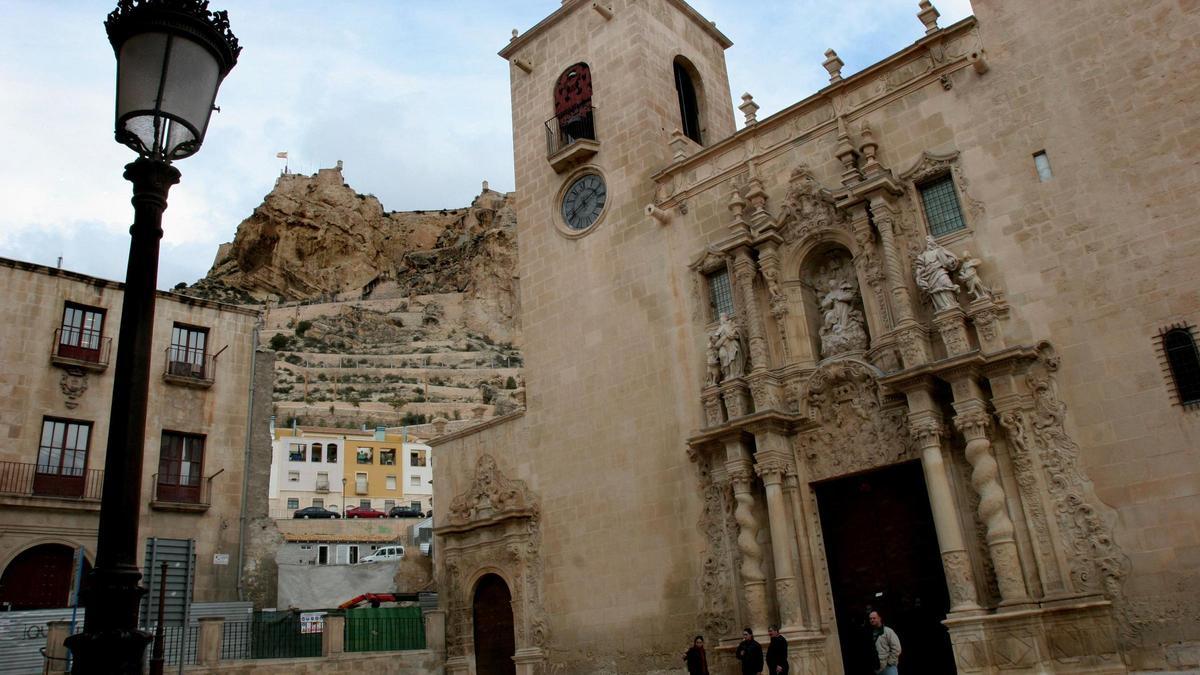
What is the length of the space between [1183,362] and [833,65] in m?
7.97

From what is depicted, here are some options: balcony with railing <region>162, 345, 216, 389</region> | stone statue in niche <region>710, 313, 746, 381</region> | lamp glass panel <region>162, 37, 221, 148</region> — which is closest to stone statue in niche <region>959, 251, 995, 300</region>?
stone statue in niche <region>710, 313, 746, 381</region>

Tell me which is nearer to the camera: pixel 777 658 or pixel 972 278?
pixel 777 658

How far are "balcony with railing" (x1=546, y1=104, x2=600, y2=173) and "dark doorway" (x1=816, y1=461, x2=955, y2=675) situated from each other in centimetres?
929

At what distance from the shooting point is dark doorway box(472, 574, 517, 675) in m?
19.4

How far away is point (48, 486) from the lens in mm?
18984

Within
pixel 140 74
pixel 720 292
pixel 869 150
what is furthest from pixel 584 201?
pixel 140 74

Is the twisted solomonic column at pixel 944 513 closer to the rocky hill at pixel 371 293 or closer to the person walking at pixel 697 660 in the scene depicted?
the person walking at pixel 697 660

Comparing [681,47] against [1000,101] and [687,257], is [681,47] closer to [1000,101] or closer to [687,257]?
[687,257]

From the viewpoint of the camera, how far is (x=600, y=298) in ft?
64.0

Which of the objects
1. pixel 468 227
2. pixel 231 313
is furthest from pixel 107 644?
pixel 468 227

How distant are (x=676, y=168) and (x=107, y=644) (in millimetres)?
16332

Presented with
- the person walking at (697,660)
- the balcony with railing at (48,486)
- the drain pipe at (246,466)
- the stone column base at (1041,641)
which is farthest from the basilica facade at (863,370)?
the balcony with railing at (48,486)

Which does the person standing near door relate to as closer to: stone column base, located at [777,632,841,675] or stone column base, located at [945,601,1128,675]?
stone column base, located at [945,601,1128,675]

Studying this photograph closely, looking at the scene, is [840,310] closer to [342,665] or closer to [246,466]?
[342,665]
